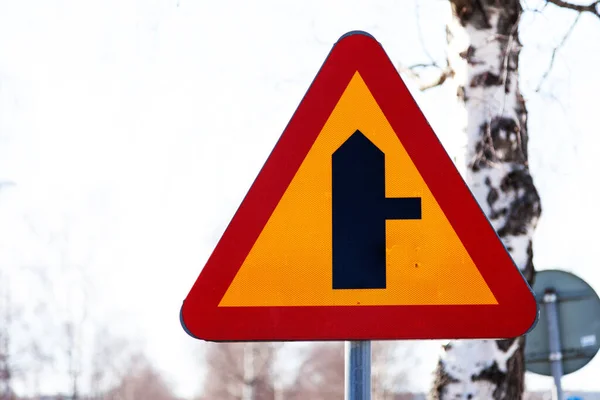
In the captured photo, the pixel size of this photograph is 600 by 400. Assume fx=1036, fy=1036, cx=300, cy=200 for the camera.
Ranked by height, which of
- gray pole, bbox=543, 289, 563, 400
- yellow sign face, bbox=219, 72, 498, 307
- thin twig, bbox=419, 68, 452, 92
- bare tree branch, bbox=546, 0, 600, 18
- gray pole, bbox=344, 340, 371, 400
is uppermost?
bare tree branch, bbox=546, 0, 600, 18

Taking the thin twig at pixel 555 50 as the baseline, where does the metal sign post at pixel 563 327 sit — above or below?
below

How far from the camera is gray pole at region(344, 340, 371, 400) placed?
98.7 inches

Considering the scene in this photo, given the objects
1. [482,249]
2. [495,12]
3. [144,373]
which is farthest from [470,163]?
[144,373]

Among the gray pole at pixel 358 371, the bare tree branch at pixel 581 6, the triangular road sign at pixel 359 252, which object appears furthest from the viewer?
the bare tree branch at pixel 581 6

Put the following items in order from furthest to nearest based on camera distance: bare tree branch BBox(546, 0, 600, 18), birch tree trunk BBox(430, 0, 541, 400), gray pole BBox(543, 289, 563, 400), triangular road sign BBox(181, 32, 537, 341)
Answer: gray pole BBox(543, 289, 563, 400)
bare tree branch BBox(546, 0, 600, 18)
birch tree trunk BBox(430, 0, 541, 400)
triangular road sign BBox(181, 32, 537, 341)

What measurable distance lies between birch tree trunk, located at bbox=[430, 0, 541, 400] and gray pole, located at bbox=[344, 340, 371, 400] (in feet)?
6.34

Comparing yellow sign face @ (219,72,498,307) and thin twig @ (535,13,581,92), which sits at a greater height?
thin twig @ (535,13,581,92)

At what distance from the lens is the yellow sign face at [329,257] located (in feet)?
8.73

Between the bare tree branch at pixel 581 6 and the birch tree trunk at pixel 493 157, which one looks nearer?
the birch tree trunk at pixel 493 157

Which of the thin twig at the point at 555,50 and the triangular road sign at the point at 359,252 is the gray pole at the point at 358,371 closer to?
the triangular road sign at the point at 359,252

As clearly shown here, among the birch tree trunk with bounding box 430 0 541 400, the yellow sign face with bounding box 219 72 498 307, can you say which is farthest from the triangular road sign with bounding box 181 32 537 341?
the birch tree trunk with bounding box 430 0 541 400

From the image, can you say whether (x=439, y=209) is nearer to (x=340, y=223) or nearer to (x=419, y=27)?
(x=340, y=223)

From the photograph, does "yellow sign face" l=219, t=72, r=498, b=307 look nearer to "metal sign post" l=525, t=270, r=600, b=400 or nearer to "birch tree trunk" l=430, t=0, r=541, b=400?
"birch tree trunk" l=430, t=0, r=541, b=400

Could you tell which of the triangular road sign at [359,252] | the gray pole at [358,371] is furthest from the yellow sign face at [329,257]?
the gray pole at [358,371]
